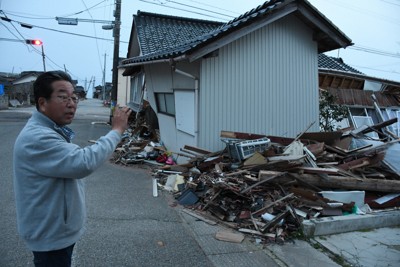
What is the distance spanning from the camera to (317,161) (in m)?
6.61

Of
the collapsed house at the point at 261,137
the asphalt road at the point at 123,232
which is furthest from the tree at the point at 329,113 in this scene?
the asphalt road at the point at 123,232

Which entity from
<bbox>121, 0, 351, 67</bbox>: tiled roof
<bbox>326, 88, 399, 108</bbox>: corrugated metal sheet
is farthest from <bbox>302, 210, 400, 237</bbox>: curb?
<bbox>326, 88, 399, 108</bbox>: corrugated metal sheet

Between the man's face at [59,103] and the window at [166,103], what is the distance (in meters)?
7.76

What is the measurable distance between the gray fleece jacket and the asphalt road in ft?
6.41

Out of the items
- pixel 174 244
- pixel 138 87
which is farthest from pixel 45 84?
pixel 138 87

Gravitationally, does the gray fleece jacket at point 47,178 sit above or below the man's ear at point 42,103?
below

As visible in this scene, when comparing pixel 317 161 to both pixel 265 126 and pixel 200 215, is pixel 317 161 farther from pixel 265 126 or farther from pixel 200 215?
pixel 200 215

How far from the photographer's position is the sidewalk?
12.8 ft

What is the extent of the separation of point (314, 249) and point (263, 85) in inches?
206

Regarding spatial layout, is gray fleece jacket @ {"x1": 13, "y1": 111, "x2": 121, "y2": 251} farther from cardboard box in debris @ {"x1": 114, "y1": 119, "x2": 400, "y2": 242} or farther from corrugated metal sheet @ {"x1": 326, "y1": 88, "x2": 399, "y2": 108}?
corrugated metal sheet @ {"x1": 326, "y1": 88, "x2": 399, "y2": 108}

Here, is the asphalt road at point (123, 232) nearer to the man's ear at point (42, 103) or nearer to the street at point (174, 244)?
the street at point (174, 244)

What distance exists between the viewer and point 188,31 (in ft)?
48.9

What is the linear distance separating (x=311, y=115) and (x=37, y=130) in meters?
8.75

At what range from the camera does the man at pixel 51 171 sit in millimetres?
1804
